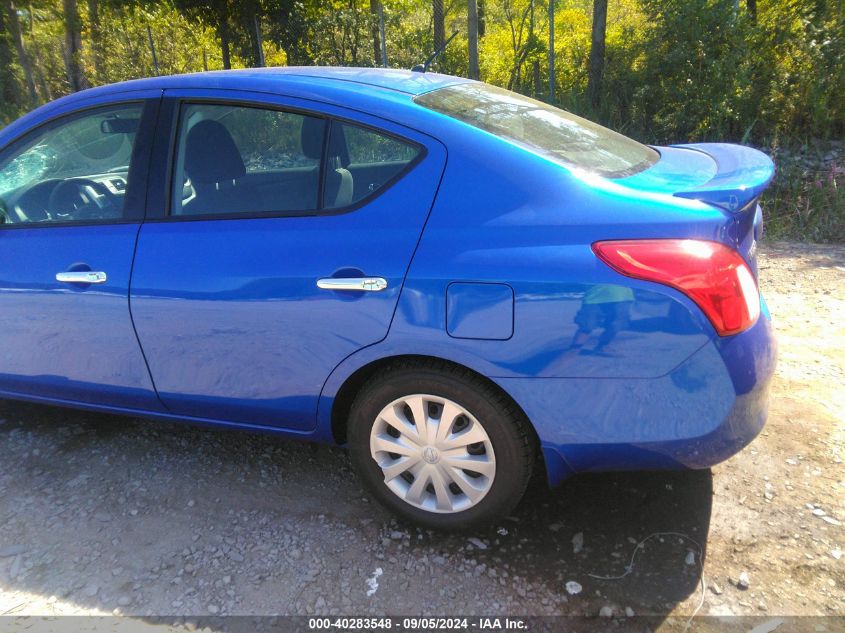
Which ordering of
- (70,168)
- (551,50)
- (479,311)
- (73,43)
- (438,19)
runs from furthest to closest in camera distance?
(73,43) < (438,19) < (551,50) < (70,168) < (479,311)

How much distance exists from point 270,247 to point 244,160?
0.52 meters

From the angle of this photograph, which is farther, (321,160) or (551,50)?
(551,50)

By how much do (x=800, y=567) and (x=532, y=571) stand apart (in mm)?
919

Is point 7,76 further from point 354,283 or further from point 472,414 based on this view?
point 472,414

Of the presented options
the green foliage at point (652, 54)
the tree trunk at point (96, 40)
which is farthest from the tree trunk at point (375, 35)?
the tree trunk at point (96, 40)

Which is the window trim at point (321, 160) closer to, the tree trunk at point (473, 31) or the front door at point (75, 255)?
the front door at point (75, 255)

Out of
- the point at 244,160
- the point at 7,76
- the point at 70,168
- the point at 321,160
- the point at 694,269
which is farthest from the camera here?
the point at 7,76

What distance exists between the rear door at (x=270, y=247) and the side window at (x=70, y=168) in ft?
0.89

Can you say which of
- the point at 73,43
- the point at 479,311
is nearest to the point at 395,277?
the point at 479,311

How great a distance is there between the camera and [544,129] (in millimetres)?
2676

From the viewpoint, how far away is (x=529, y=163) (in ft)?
7.48

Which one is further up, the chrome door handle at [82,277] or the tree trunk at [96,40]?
the tree trunk at [96,40]

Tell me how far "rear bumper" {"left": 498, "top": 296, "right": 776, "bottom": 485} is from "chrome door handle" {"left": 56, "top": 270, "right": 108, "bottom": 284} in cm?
167

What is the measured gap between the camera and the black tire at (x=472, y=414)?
230 cm
